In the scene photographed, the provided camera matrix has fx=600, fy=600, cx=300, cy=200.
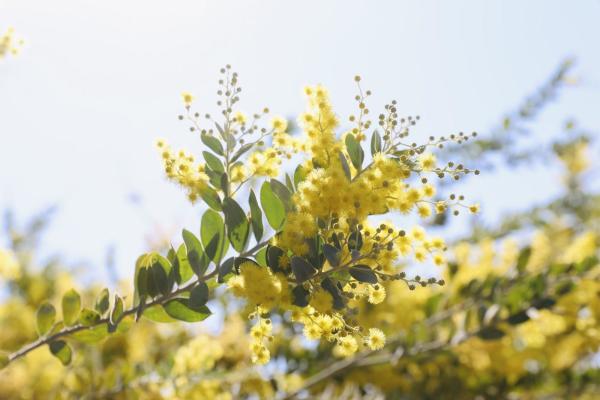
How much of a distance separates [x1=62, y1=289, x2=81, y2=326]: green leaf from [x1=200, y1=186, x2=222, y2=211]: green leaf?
0.52m

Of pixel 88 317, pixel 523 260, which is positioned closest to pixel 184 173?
pixel 88 317

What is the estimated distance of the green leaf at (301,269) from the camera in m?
1.40

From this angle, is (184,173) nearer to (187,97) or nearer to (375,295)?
(187,97)

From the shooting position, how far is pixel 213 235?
1.54 m

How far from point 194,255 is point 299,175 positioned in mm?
340

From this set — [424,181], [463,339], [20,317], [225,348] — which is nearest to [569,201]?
[463,339]

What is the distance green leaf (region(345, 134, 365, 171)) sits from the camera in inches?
59.1

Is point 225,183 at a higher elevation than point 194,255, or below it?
higher

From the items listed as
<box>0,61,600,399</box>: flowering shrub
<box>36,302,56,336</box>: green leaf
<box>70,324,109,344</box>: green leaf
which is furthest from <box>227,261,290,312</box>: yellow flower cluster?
<box>36,302,56,336</box>: green leaf

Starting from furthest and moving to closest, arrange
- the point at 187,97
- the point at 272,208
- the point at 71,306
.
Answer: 1. the point at 71,306
2. the point at 187,97
3. the point at 272,208

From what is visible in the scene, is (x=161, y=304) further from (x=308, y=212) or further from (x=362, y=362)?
(x=362, y=362)

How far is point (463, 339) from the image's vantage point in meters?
2.82

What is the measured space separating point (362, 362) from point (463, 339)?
527 mm

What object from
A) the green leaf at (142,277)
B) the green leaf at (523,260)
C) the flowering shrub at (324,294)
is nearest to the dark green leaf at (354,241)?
the flowering shrub at (324,294)
